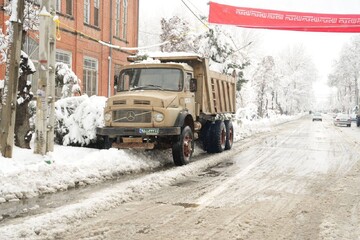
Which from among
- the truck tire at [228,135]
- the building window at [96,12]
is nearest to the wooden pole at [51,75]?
the truck tire at [228,135]

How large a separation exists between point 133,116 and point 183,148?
4.93 ft

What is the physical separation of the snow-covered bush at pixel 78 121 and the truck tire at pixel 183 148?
97.7 inches

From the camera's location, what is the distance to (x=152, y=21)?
7662 centimetres

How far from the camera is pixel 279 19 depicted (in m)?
19.0

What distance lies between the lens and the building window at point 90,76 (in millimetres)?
19297

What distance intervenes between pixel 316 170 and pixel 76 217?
20.8ft

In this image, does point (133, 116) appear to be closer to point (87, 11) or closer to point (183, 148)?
point (183, 148)

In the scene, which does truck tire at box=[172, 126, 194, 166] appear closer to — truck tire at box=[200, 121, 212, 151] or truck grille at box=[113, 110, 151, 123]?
truck grille at box=[113, 110, 151, 123]

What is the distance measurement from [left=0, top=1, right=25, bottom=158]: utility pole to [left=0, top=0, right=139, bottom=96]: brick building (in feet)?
24.4

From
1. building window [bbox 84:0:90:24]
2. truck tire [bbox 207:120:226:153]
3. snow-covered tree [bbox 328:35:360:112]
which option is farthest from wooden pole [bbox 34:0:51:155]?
snow-covered tree [bbox 328:35:360:112]

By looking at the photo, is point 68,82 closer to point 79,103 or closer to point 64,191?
point 79,103

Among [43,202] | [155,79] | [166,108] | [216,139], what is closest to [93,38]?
[216,139]

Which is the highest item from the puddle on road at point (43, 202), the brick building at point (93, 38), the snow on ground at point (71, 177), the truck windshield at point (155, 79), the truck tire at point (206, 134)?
the brick building at point (93, 38)

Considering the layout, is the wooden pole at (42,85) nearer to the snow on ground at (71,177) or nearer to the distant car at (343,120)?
the snow on ground at (71,177)
